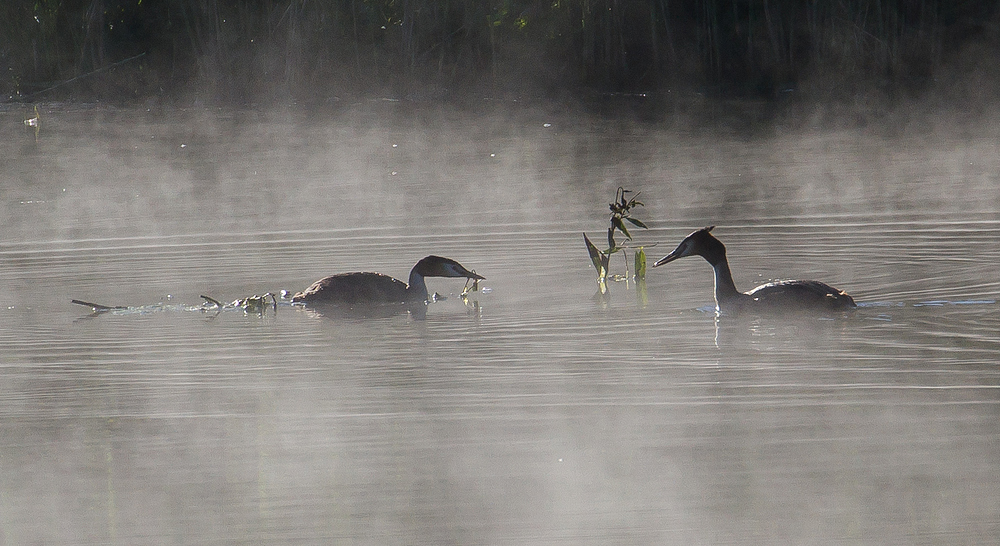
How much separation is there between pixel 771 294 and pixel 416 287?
2497 millimetres

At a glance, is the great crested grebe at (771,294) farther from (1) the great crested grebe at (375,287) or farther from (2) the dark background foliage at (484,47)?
(2) the dark background foliage at (484,47)

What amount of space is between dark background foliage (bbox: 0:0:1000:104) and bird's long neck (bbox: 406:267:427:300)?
16.3m

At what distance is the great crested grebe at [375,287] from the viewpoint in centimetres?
927

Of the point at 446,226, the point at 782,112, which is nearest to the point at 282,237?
the point at 446,226

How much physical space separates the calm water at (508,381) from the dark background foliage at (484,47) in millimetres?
11035

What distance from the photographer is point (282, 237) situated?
13.1m

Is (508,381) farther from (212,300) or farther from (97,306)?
(97,306)

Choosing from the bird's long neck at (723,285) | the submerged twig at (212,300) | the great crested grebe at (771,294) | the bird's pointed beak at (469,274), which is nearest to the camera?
the great crested grebe at (771,294)

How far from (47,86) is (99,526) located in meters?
23.7

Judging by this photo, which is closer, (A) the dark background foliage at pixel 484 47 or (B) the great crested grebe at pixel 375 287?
(B) the great crested grebe at pixel 375 287

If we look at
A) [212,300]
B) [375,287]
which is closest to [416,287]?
[375,287]

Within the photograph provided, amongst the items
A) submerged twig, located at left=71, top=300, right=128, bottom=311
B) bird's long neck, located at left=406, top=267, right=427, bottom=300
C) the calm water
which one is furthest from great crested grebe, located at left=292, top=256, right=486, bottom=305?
submerged twig, located at left=71, top=300, right=128, bottom=311

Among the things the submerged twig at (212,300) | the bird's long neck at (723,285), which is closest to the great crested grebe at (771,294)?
the bird's long neck at (723,285)

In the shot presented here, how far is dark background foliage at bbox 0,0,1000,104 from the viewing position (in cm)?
2608
